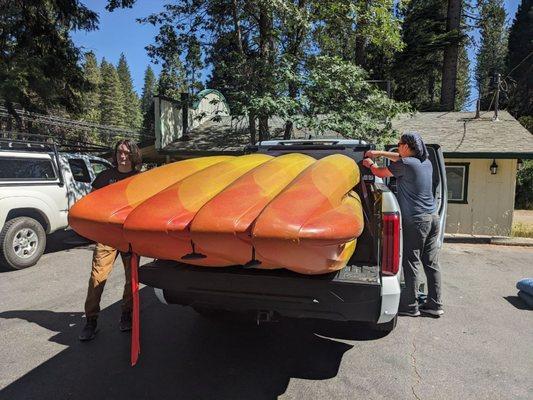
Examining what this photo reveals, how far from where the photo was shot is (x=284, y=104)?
920cm

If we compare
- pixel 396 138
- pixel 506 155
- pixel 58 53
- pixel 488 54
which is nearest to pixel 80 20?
pixel 58 53

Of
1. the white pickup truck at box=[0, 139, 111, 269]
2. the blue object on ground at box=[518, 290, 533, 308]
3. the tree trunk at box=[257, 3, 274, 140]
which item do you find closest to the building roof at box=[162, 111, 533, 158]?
the tree trunk at box=[257, 3, 274, 140]

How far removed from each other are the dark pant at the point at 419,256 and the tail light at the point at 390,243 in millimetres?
1293

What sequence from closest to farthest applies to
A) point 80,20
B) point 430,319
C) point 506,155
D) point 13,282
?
point 430,319 < point 13,282 < point 506,155 < point 80,20

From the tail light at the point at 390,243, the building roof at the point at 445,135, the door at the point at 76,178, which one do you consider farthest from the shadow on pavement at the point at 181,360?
the building roof at the point at 445,135

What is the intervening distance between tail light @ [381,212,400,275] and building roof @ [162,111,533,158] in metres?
7.45

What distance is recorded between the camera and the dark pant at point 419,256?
4387 mm

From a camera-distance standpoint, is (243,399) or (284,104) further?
(284,104)

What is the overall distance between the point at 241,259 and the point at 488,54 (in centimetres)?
5561

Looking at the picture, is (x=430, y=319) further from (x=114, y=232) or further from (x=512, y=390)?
(x=114, y=232)

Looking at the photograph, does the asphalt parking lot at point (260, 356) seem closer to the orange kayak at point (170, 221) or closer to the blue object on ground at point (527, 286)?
the blue object on ground at point (527, 286)

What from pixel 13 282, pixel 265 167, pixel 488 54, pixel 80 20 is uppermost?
pixel 488 54

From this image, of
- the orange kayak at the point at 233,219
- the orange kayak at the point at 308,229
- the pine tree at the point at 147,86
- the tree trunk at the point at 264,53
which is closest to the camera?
the orange kayak at the point at 308,229

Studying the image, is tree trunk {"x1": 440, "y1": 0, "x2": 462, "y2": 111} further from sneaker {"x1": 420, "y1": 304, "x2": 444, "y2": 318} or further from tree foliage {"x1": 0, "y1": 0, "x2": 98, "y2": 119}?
sneaker {"x1": 420, "y1": 304, "x2": 444, "y2": 318}
